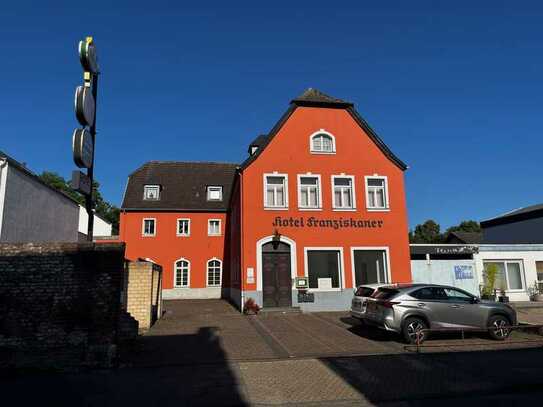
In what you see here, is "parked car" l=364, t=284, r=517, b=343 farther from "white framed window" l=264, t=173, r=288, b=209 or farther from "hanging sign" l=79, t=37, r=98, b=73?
"hanging sign" l=79, t=37, r=98, b=73

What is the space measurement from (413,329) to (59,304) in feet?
29.9

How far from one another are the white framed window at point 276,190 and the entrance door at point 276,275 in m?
2.10

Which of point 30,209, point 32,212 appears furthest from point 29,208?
point 32,212

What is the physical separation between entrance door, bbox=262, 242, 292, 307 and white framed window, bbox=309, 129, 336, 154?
533cm

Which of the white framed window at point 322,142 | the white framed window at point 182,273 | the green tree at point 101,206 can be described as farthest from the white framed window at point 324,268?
the green tree at point 101,206

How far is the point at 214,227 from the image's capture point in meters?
29.9

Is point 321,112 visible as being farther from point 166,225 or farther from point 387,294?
point 166,225

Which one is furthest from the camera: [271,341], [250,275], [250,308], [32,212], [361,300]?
[250,275]

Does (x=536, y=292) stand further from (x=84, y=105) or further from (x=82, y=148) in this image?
(x=84, y=105)

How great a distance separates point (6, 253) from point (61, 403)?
12.9 feet

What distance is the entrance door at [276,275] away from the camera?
746 inches

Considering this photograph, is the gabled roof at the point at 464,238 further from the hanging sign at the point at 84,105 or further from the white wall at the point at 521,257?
the hanging sign at the point at 84,105

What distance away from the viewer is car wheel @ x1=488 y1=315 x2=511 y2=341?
471 inches

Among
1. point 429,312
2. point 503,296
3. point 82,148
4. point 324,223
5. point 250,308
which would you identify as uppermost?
point 82,148
